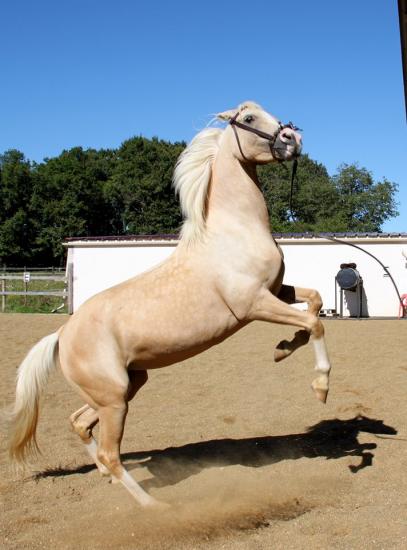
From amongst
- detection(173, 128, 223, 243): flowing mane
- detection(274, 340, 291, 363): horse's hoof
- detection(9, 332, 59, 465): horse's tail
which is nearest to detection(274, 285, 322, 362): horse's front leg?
detection(274, 340, 291, 363): horse's hoof

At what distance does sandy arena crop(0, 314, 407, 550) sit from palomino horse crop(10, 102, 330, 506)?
0.44 meters

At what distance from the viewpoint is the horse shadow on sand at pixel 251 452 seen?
506cm

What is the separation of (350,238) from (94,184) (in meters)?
40.1

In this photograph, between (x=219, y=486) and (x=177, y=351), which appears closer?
(x=177, y=351)

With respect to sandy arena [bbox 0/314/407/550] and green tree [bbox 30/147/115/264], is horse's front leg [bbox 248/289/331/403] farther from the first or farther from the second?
green tree [bbox 30/147/115/264]

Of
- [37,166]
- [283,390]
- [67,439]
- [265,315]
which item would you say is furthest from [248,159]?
[37,166]

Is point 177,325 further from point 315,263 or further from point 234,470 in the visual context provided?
point 315,263

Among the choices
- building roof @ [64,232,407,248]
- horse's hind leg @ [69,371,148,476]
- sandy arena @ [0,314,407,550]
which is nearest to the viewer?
sandy arena @ [0,314,407,550]

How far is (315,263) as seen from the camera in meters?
20.8

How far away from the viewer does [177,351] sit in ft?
13.6

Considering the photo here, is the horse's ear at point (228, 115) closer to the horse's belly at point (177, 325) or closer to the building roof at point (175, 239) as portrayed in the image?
the horse's belly at point (177, 325)

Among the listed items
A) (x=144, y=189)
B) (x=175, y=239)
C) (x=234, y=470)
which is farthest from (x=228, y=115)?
(x=144, y=189)

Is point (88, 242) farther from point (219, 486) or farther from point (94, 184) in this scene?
point (94, 184)

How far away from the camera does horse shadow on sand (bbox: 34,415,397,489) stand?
5.06 metres
